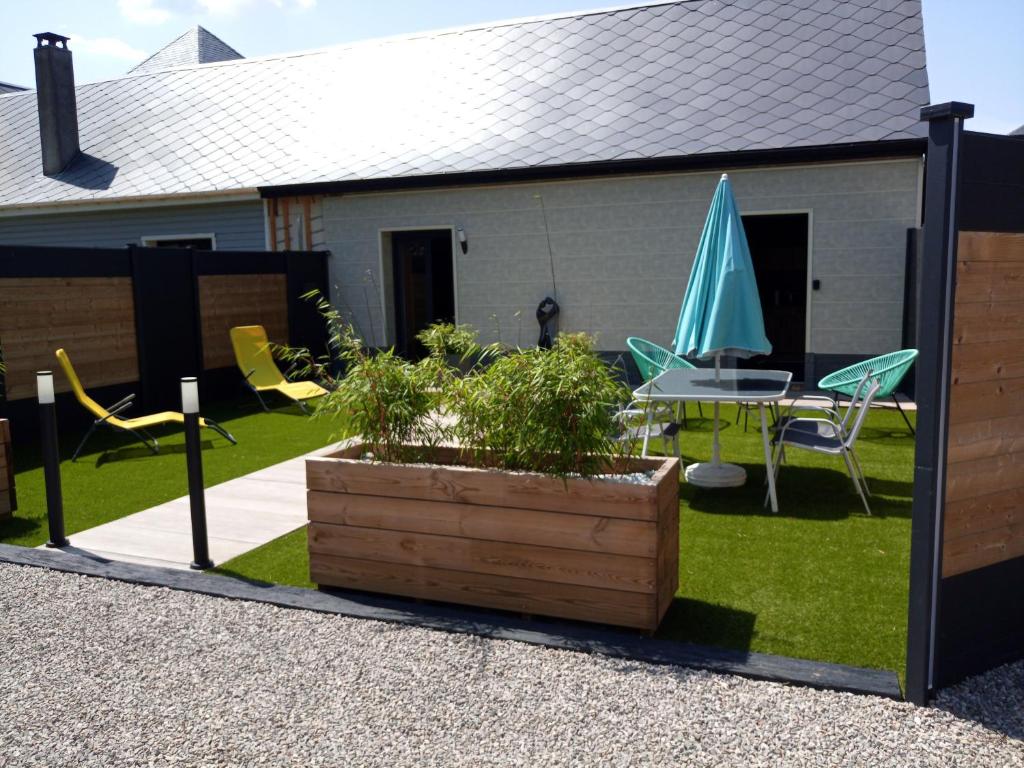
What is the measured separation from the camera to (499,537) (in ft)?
11.9

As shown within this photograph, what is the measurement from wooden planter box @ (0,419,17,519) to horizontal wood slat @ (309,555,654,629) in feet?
8.60

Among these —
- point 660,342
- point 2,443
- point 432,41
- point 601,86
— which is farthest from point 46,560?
point 432,41

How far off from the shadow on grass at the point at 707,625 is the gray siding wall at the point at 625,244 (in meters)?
6.91

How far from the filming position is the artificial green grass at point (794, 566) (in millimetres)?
3508

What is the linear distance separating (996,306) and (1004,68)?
40.4 feet

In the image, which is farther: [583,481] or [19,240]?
[19,240]

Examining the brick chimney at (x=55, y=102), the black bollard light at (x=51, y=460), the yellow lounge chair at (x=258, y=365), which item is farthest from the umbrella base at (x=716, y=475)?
the brick chimney at (x=55, y=102)

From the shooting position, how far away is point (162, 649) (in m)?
3.46

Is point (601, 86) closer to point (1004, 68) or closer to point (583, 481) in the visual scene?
point (1004, 68)

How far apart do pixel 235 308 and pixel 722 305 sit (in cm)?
698

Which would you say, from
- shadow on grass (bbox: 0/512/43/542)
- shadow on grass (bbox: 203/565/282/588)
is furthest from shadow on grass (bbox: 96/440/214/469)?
shadow on grass (bbox: 203/565/282/588)

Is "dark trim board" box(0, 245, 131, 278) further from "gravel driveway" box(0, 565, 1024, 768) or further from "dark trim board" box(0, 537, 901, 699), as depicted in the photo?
"gravel driveway" box(0, 565, 1024, 768)

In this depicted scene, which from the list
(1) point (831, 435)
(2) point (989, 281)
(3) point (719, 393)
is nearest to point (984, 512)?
(2) point (989, 281)

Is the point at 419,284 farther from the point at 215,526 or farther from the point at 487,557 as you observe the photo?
the point at 487,557
